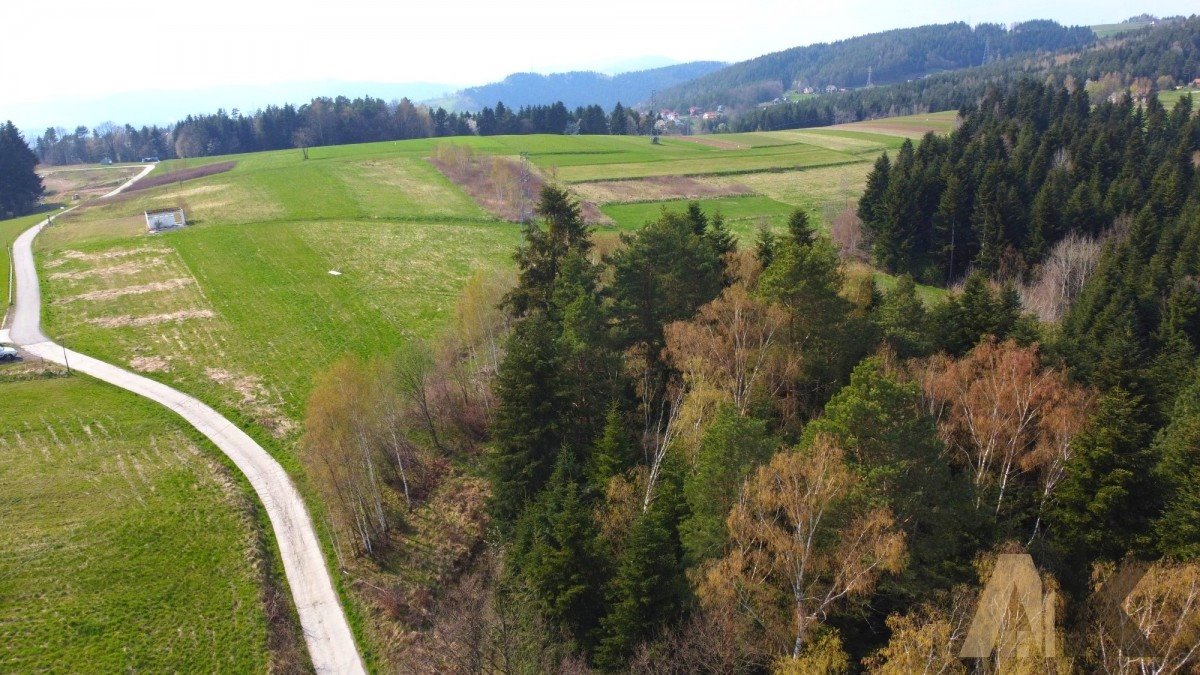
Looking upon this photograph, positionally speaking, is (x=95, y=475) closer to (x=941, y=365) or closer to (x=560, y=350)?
(x=560, y=350)

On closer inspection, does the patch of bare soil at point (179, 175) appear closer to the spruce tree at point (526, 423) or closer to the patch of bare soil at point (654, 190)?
the patch of bare soil at point (654, 190)

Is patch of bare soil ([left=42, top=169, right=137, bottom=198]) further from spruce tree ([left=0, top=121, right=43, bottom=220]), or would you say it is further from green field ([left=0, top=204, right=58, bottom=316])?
green field ([left=0, top=204, right=58, bottom=316])

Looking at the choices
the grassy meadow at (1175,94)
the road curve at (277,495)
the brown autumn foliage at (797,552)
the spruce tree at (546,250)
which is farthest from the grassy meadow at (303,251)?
the grassy meadow at (1175,94)

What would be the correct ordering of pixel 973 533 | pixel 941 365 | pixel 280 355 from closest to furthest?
pixel 973 533, pixel 941 365, pixel 280 355

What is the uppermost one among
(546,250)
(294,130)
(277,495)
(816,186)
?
(294,130)

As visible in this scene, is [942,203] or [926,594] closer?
[926,594]

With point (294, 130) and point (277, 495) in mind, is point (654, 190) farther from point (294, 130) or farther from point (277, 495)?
point (294, 130)

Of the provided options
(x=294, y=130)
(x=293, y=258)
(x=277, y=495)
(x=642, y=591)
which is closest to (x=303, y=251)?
(x=293, y=258)

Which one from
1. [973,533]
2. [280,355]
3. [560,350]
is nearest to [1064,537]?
[973,533]
